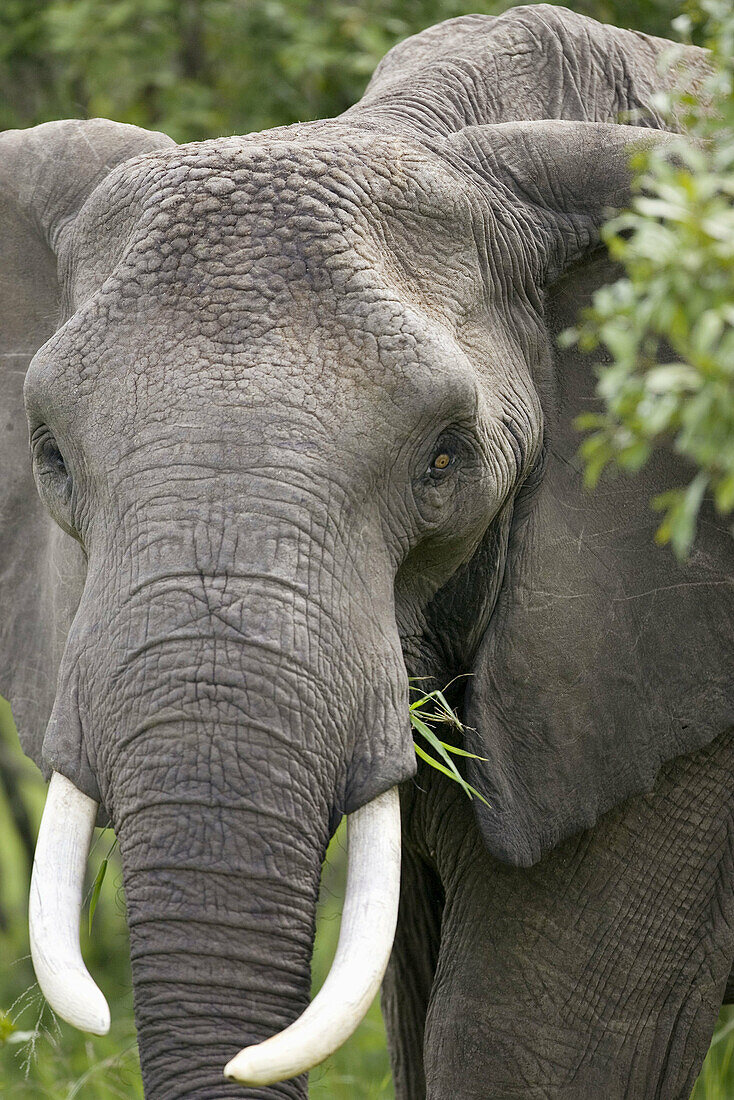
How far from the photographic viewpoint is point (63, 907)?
254cm

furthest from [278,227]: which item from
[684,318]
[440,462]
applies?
[684,318]

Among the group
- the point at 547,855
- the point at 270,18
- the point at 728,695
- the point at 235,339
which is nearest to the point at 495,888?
the point at 547,855

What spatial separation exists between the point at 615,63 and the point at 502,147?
536 mm

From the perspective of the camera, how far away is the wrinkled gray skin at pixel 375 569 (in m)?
2.48

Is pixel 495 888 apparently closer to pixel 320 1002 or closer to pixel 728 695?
pixel 728 695

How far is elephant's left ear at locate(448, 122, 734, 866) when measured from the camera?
3.06m

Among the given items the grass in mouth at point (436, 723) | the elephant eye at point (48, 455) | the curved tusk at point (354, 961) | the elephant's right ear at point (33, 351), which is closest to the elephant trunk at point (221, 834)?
the curved tusk at point (354, 961)

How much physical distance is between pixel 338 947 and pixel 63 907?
43cm

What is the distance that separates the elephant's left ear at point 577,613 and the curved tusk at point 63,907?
0.78m

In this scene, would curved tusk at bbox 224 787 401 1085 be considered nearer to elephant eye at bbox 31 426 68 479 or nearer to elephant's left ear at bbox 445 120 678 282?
elephant eye at bbox 31 426 68 479

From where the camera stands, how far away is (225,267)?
270cm

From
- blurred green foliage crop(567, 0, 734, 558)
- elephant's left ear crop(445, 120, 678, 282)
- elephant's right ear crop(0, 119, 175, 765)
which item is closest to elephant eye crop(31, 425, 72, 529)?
elephant's right ear crop(0, 119, 175, 765)

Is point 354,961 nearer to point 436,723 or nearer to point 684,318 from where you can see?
point 436,723

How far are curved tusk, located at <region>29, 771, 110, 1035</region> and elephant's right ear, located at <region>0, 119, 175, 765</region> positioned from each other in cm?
63
